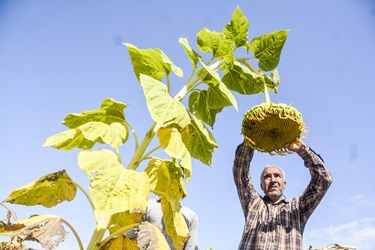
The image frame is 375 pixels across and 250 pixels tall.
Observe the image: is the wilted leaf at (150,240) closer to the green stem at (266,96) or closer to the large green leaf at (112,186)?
the large green leaf at (112,186)

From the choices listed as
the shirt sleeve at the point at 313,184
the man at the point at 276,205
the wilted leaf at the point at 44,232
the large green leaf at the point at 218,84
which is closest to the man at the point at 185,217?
the man at the point at 276,205

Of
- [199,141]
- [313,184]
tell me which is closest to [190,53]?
[199,141]

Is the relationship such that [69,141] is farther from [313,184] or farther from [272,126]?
[313,184]

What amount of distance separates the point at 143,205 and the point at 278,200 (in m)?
2.46

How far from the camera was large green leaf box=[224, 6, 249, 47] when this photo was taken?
6.35ft

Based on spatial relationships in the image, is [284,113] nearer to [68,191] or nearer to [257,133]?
[257,133]

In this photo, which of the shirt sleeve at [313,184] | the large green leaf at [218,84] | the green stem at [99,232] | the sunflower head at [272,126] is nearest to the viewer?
A: the green stem at [99,232]

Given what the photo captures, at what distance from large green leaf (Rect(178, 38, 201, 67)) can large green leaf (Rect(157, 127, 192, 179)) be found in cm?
38

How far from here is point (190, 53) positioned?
1832 millimetres

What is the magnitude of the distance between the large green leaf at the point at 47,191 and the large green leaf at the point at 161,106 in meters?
0.47

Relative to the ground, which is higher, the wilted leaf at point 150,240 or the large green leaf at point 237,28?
the large green leaf at point 237,28

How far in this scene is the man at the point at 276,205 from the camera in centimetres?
334

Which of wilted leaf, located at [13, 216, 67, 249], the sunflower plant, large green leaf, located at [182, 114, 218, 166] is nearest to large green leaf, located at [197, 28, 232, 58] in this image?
the sunflower plant

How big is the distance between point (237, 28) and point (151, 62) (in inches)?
17.3
